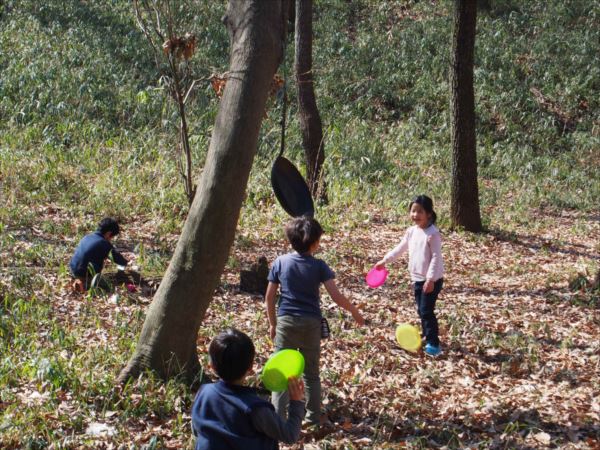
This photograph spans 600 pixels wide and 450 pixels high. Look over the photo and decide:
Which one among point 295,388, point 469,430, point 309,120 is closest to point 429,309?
point 469,430

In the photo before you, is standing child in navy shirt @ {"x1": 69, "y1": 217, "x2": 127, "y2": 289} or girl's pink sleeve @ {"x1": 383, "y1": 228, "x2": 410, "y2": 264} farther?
standing child in navy shirt @ {"x1": 69, "y1": 217, "x2": 127, "y2": 289}

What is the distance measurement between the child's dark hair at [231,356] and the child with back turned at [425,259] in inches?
133

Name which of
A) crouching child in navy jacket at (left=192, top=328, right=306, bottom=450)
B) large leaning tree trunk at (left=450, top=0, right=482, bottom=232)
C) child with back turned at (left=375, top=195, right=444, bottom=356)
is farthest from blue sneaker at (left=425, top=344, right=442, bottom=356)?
large leaning tree trunk at (left=450, top=0, right=482, bottom=232)

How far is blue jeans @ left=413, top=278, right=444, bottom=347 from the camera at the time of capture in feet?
21.5

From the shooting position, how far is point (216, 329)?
698cm

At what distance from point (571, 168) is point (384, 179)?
4.93 m

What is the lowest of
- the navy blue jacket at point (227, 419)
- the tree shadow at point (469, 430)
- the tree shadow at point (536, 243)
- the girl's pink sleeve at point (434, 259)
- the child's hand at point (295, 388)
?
Result: the tree shadow at point (469, 430)

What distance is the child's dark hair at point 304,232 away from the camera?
4.74 m

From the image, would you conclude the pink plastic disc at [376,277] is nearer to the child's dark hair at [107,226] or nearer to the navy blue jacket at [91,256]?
the navy blue jacket at [91,256]

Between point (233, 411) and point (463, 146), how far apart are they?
9239 millimetres

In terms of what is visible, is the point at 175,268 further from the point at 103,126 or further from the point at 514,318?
the point at 103,126

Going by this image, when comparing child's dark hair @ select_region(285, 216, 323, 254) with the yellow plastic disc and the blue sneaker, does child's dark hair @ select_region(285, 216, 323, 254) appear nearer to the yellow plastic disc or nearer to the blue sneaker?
the yellow plastic disc

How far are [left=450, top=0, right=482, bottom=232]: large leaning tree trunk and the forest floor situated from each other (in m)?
0.98

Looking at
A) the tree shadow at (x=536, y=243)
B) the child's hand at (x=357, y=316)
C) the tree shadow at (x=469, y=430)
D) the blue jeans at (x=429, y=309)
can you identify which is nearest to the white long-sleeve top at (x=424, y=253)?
the blue jeans at (x=429, y=309)
